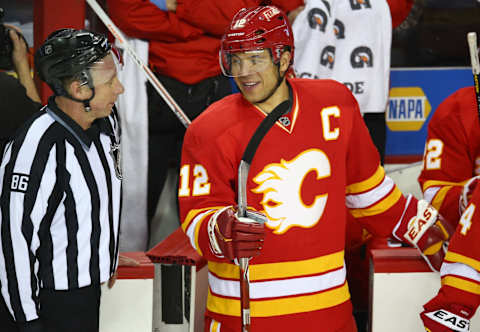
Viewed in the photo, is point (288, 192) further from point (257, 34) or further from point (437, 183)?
point (437, 183)

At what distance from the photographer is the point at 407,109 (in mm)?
4062

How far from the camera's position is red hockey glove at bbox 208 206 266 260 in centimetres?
198

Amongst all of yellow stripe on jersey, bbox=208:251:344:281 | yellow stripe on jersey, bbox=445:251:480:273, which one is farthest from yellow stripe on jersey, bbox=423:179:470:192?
yellow stripe on jersey, bbox=208:251:344:281

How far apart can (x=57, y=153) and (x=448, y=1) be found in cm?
251

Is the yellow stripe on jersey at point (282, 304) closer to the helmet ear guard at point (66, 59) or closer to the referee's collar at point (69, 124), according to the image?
the referee's collar at point (69, 124)

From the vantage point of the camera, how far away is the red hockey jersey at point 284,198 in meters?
2.21

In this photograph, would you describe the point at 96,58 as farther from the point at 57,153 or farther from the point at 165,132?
the point at 165,132

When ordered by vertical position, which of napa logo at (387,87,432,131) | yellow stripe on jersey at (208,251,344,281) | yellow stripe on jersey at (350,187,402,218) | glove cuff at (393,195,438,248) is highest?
napa logo at (387,87,432,131)

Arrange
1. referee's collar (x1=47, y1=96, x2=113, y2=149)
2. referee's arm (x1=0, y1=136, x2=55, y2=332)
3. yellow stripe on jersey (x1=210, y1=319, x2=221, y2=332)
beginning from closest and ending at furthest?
referee's arm (x1=0, y1=136, x2=55, y2=332) < referee's collar (x1=47, y1=96, x2=113, y2=149) < yellow stripe on jersey (x1=210, y1=319, x2=221, y2=332)

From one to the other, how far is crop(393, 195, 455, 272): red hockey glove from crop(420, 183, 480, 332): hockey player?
7.9 inches

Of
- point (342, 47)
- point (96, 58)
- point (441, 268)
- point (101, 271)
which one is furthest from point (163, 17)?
point (441, 268)

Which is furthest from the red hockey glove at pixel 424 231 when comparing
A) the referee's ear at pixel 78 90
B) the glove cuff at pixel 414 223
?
the referee's ear at pixel 78 90

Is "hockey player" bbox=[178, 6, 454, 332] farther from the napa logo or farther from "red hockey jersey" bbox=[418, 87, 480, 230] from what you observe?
the napa logo

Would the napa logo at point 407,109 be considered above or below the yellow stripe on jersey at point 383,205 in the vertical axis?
above
